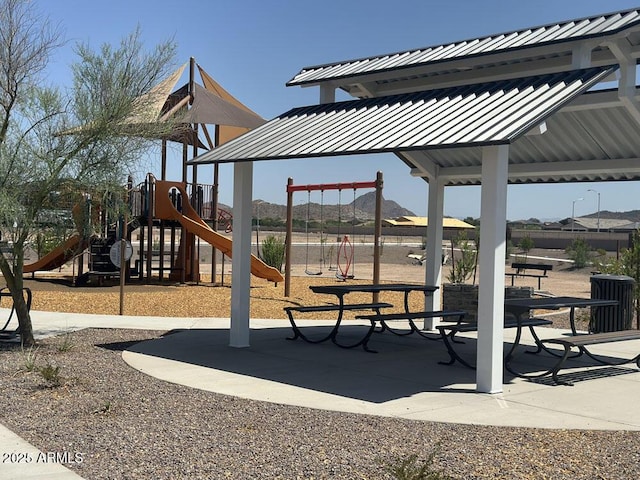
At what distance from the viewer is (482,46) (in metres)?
11.4

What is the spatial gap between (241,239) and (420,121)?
3221 millimetres

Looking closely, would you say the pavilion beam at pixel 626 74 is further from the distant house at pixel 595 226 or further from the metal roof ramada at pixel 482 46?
the distant house at pixel 595 226

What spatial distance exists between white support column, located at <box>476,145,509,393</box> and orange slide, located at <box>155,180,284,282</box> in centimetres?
1365

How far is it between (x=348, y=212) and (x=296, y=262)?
13366 centimetres

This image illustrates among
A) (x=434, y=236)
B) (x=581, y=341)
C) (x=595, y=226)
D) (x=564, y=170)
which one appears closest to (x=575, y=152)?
(x=564, y=170)

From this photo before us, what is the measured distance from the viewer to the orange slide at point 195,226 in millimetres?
22203

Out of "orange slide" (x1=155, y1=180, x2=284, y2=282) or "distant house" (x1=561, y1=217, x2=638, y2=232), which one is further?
"distant house" (x1=561, y1=217, x2=638, y2=232)

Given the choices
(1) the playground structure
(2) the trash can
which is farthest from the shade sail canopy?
(2) the trash can

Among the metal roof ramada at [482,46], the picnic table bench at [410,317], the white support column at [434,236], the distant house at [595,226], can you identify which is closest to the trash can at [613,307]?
the picnic table bench at [410,317]

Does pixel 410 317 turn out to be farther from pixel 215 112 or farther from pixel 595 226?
pixel 595 226

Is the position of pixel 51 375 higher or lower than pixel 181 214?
lower

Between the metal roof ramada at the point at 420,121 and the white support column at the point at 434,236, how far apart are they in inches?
102

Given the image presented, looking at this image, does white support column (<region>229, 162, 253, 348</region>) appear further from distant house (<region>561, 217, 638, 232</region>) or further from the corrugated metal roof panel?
distant house (<region>561, 217, 638, 232</region>)

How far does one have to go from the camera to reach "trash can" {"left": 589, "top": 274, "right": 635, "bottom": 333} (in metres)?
14.0
